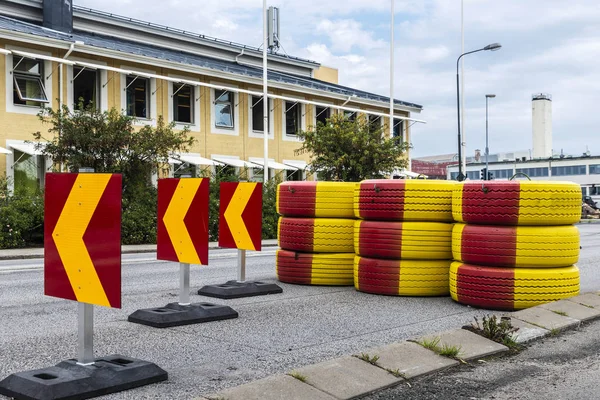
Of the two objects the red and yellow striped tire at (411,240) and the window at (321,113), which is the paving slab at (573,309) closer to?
the red and yellow striped tire at (411,240)

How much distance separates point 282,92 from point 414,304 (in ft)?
93.0

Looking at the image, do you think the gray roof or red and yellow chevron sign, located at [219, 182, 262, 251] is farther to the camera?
the gray roof

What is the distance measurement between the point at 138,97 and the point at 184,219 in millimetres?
24197

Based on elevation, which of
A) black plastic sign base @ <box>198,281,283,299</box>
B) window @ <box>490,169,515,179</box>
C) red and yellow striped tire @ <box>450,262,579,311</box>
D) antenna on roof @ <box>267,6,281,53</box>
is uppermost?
antenna on roof @ <box>267,6,281,53</box>

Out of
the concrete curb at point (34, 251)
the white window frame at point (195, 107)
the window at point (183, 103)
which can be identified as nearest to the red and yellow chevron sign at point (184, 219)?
the concrete curb at point (34, 251)

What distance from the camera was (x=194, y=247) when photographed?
24.8 feet

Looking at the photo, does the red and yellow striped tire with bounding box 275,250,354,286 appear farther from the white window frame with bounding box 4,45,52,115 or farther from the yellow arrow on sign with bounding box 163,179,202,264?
the white window frame with bounding box 4,45,52,115

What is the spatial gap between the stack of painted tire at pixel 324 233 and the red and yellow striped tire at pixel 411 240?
2.89 feet

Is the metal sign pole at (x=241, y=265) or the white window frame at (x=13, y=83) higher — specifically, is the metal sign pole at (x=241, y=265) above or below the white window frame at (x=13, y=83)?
below

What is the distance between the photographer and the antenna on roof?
148ft

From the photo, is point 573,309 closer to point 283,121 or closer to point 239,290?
point 239,290

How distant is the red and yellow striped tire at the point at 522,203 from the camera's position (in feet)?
26.8

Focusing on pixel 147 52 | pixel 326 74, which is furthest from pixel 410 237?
pixel 326 74

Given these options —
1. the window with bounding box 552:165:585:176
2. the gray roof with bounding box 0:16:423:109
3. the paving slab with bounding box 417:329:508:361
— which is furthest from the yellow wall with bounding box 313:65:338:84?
the window with bounding box 552:165:585:176
